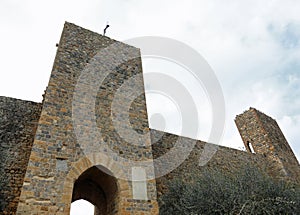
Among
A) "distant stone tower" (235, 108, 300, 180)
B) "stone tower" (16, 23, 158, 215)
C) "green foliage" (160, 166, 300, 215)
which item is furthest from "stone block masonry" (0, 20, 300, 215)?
"distant stone tower" (235, 108, 300, 180)

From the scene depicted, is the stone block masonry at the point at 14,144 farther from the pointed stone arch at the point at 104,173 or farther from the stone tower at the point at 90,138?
the pointed stone arch at the point at 104,173

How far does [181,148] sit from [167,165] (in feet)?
3.66

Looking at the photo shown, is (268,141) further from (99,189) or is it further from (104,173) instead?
(104,173)

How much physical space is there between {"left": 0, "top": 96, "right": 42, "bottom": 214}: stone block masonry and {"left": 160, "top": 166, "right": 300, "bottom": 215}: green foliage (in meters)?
3.60

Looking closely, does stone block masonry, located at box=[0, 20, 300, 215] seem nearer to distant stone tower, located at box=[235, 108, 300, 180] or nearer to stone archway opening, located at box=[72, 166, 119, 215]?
stone archway opening, located at box=[72, 166, 119, 215]

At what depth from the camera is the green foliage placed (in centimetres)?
636

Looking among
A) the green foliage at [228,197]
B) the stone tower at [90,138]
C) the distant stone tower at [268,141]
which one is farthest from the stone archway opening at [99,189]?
the distant stone tower at [268,141]

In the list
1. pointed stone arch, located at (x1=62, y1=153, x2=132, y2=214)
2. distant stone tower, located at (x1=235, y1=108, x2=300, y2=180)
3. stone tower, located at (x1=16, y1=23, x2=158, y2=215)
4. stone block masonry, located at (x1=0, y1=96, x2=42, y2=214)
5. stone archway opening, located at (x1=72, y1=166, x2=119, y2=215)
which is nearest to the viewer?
stone tower, located at (x1=16, y1=23, x2=158, y2=215)

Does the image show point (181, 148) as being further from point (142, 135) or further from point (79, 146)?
point (79, 146)

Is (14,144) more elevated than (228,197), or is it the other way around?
(14,144)

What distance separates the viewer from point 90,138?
5859 millimetres

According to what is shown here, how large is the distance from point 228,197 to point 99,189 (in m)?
3.44

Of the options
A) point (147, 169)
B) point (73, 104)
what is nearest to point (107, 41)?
point (73, 104)

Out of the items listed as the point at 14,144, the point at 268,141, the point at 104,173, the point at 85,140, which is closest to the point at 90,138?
the point at 85,140
